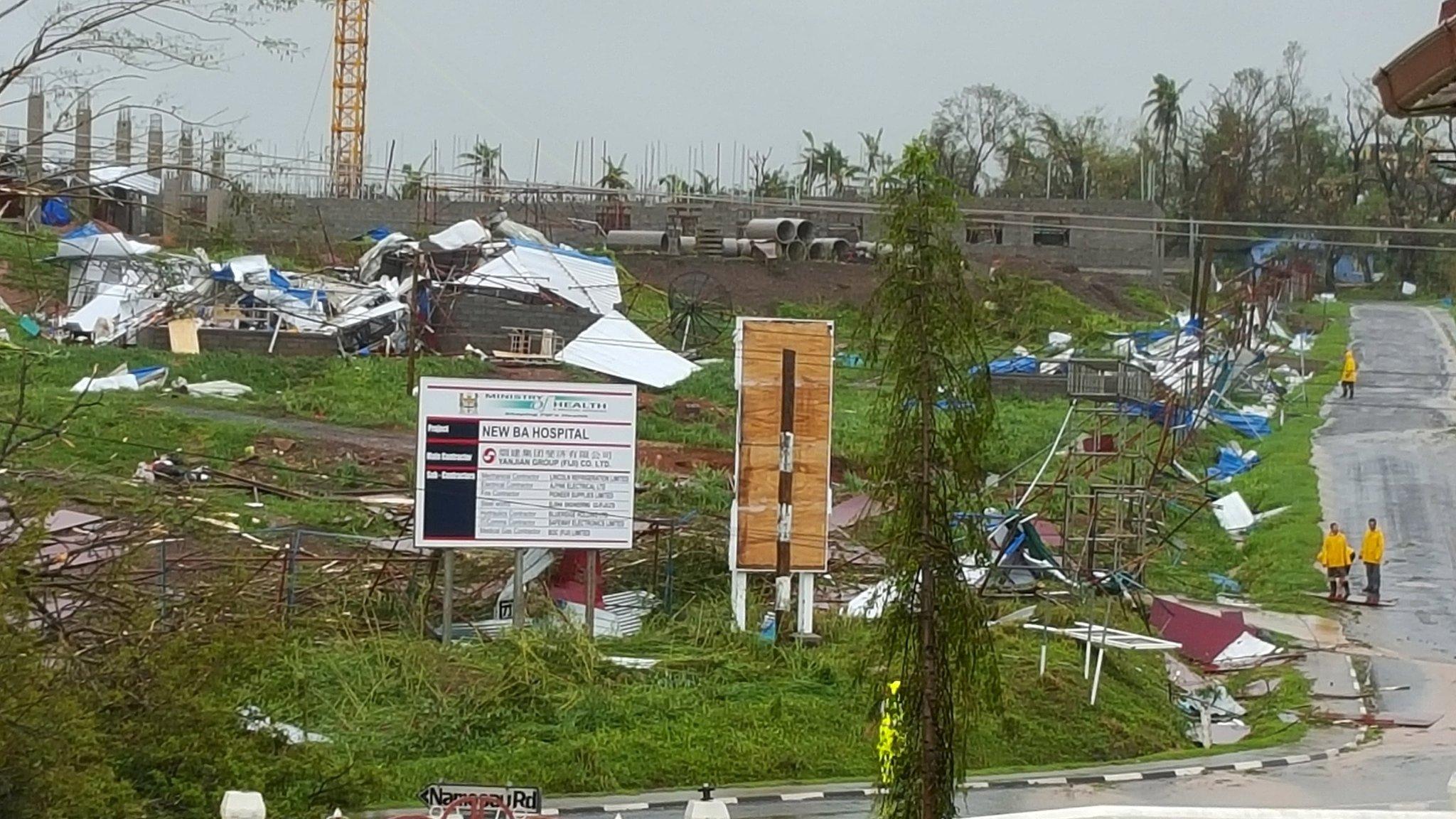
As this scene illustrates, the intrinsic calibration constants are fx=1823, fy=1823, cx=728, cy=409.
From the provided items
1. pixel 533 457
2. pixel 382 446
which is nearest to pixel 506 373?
pixel 382 446

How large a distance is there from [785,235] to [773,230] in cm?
45

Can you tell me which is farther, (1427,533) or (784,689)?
(1427,533)

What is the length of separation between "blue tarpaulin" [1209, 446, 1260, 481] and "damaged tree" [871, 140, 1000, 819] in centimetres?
3061

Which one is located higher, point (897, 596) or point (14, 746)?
point (897, 596)

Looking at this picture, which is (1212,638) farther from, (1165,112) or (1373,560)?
(1165,112)

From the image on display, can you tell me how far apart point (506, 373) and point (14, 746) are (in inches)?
1279

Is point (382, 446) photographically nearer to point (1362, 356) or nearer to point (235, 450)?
point (235, 450)

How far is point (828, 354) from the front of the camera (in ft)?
73.7

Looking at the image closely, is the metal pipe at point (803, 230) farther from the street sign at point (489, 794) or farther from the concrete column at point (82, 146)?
the concrete column at point (82, 146)

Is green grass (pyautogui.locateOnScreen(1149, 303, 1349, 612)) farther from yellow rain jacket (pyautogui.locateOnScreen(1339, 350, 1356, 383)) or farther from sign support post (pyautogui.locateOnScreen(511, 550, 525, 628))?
sign support post (pyautogui.locateOnScreen(511, 550, 525, 628))

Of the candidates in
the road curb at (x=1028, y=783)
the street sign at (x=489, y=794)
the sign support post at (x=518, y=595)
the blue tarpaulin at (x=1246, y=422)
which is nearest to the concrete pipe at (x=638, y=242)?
the blue tarpaulin at (x=1246, y=422)

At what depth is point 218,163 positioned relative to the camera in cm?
1016

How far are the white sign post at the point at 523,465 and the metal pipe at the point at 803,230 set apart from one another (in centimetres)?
3703

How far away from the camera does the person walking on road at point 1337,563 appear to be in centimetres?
2948
